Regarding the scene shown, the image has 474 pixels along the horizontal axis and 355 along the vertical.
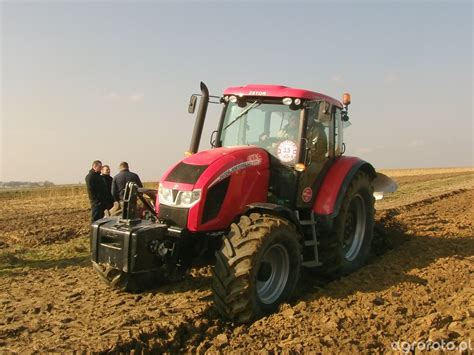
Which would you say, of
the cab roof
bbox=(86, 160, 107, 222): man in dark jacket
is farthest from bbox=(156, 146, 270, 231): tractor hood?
bbox=(86, 160, 107, 222): man in dark jacket

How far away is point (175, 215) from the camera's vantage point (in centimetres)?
464

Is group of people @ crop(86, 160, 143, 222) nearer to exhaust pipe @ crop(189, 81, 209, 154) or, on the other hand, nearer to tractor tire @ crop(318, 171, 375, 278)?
exhaust pipe @ crop(189, 81, 209, 154)

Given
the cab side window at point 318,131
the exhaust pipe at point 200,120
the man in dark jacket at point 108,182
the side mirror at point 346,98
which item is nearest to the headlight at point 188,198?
the exhaust pipe at point 200,120

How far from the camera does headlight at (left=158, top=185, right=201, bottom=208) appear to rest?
454cm

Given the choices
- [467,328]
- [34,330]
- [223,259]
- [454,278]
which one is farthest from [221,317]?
[454,278]

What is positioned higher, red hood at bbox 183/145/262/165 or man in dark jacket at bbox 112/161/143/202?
red hood at bbox 183/145/262/165

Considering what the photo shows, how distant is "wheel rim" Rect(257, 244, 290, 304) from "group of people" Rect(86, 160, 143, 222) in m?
4.40

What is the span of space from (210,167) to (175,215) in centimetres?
59

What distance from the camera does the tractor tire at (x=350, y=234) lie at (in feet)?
18.6

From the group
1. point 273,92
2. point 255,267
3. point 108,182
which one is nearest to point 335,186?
point 273,92

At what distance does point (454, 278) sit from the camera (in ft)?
17.7

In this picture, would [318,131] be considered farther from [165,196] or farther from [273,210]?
[165,196]

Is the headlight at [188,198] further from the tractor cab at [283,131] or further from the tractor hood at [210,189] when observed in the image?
the tractor cab at [283,131]

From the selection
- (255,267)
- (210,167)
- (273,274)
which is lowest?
(273,274)
